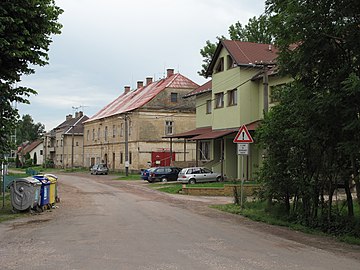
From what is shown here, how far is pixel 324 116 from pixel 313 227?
348 centimetres

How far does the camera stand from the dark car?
4303 centimetres

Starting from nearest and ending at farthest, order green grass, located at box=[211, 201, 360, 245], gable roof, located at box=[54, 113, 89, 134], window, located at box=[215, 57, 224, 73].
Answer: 1. green grass, located at box=[211, 201, 360, 245]
2. window, located at box=[215, 57, 224, 73]
3. gable roof, located at box=[54, 113, 89, 134]

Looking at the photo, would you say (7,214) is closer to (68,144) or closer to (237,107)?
(237,107)

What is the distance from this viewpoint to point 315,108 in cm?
1231

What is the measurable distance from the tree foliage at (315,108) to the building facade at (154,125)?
4004cm

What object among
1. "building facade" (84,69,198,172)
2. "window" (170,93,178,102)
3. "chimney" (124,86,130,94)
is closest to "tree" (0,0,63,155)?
"building facade" (84,69,198,172)

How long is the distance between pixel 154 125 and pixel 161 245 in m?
49.8

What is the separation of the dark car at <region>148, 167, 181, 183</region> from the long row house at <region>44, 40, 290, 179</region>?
2.49m

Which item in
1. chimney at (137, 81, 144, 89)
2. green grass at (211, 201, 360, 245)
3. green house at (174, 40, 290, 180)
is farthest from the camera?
chimney at (137, 81, 144, 89)

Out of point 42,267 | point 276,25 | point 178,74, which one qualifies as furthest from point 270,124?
point 178,74

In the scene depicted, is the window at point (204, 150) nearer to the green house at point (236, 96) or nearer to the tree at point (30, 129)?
the green house at point (236, 96)

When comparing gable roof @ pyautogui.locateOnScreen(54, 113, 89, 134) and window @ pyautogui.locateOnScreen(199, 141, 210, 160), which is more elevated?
gable roof @ pyautogui.locateOnScreen(54, 113, 89, 134)

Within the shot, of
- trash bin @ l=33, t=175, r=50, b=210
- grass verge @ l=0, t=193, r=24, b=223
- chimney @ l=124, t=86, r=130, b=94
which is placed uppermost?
chimney @ l=124, t=86, r=130, b=94

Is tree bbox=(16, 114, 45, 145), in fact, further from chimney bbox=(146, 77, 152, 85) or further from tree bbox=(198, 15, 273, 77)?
tree bbox=(198, 15, 273, 77)
